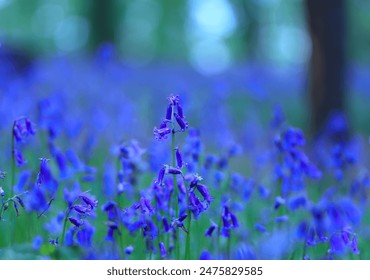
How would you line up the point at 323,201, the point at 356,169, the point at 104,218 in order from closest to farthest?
the point at 323,201 → the point at 104,218 → the point at 356,169

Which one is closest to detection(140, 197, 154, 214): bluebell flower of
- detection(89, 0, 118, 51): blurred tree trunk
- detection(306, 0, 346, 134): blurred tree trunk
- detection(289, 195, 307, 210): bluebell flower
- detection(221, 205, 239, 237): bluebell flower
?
detection(221, 205, 239, 237): bluebell flower

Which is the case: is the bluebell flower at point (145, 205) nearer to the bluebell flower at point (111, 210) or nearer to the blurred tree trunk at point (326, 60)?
the bluebell flower at point (111, 210)

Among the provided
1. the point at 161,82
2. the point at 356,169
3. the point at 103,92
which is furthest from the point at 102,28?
the point at 356,169

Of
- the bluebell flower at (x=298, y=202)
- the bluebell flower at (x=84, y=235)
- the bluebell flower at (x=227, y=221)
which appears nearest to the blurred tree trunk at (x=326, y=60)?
the bluebell flower at (x=298, y=202)

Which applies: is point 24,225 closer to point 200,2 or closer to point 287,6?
point 200,2

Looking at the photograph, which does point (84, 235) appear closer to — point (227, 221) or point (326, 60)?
point (227, 221)

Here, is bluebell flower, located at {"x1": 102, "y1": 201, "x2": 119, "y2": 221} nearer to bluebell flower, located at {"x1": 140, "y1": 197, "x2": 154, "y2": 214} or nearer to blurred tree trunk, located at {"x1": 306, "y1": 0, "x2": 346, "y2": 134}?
bluebell flower, located at {"x1": 140, "y1": 197, "x2": 154, "y2": 214}
